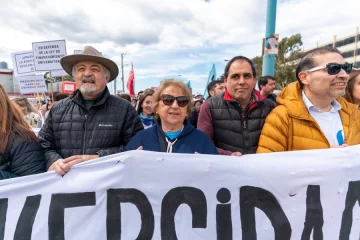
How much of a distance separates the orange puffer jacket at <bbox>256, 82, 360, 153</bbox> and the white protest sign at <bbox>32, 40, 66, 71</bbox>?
5372 mm

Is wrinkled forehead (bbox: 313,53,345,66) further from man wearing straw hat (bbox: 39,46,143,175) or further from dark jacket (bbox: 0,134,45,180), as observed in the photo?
dark jacket (bbox: 0,134,45,180)

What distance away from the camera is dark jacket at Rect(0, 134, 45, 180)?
1773mm

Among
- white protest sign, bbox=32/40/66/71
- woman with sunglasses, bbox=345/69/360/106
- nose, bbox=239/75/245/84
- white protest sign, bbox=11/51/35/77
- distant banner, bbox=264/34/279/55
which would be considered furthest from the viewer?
distant banner, bbox=264/34/279/55

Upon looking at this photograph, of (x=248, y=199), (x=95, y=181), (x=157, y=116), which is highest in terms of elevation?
(x=157, y=116)

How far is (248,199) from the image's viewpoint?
1.74 metres

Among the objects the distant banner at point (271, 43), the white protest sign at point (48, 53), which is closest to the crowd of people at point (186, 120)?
the white protest sign at point (48, 53)

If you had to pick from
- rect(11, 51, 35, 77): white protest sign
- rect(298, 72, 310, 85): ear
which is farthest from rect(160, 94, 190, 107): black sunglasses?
rect(11, 51, 35, 77): white protest sign

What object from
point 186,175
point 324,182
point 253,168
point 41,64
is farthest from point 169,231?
point 41,64

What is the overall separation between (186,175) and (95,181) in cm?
58

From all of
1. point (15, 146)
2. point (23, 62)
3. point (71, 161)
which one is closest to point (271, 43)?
point (23, 62)

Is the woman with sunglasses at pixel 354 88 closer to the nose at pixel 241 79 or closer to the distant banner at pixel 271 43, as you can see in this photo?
the nose at pixel 241 79

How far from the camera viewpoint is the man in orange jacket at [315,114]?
6.16 feet

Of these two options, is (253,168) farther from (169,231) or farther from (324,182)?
(169,231)

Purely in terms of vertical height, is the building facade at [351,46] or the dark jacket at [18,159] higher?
the building facade at [351,46]
